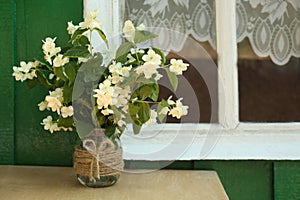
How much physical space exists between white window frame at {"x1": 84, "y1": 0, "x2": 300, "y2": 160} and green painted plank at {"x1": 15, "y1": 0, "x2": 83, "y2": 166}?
0.38 feet

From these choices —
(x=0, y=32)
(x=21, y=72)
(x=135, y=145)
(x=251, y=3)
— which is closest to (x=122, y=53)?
(x=21, y=72)

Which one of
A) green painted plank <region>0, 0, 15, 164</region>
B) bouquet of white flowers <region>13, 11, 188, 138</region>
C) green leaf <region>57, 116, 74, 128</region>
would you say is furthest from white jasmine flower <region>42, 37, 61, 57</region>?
green painted plank <region>0, 0, 15, 164</region>

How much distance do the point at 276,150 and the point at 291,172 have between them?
110 millimetres

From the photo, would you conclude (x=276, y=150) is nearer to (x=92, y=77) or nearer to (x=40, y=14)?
(x=92, y=77)

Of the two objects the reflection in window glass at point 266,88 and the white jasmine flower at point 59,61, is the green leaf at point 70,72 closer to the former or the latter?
the white jasmine flower at point 59,61

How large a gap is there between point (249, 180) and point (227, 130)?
214 millimetres

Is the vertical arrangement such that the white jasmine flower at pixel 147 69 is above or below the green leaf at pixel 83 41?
below

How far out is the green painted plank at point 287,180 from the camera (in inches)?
66.2

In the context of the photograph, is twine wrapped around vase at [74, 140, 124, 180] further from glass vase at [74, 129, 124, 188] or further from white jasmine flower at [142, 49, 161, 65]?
white jasmine flower at [142, 49, 161, 65]

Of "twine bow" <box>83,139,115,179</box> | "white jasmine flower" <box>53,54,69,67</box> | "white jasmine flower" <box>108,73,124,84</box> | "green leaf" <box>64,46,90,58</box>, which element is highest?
"green leaf" <box>64,46,90,58</box>

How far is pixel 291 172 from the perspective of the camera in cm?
169

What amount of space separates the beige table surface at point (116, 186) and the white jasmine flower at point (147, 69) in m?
0.36

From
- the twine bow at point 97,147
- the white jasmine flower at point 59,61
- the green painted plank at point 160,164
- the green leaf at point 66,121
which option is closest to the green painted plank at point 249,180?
the green painted plank at point 160,164

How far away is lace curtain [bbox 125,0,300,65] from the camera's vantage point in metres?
1.79
